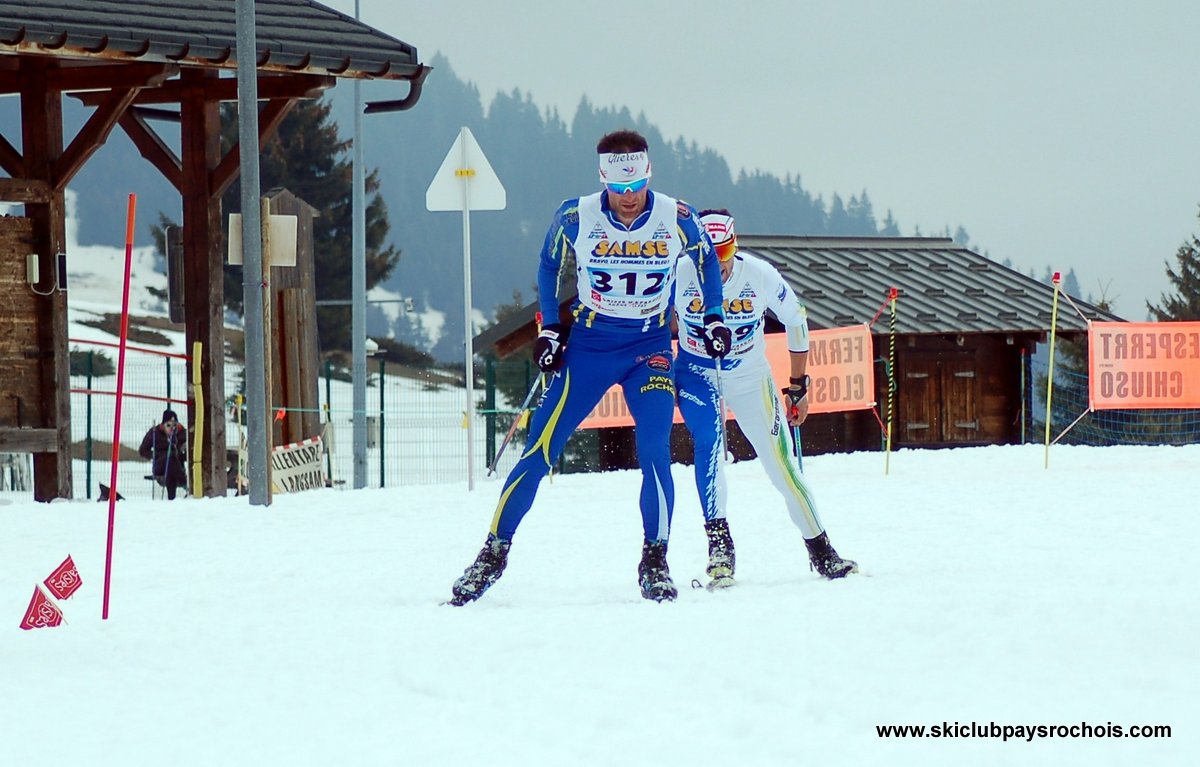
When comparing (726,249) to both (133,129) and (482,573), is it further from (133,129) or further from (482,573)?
(133,129)

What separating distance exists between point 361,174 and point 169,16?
473 inches

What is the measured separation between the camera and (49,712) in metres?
4.79

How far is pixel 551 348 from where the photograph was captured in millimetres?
6977

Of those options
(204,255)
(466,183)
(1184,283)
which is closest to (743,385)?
(466,183)

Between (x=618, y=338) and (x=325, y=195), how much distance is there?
5569cm

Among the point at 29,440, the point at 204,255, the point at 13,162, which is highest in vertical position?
the point at 13,162

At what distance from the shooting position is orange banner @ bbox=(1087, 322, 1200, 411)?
18.9 meters

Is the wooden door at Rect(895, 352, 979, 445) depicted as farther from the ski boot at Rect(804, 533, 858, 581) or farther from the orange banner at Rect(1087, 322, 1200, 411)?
the ski boot at Rect(804, 533, 858, 581)

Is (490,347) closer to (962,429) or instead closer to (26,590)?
(962,429)

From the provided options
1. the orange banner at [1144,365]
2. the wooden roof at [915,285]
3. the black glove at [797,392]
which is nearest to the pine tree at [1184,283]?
the wooden roof at [915,285]

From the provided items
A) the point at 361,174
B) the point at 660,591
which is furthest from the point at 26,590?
the point at 361,174

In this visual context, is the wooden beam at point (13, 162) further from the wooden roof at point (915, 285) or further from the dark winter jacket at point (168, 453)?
the wooden roof at point (915, 285)

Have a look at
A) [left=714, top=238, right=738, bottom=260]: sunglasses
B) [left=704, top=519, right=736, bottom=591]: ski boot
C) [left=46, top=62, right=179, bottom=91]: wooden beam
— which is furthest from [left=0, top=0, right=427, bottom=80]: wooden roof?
[left=704, top=519, right=736, bottom=591]: ski boot

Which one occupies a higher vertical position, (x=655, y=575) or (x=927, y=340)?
(x=927, y=340)
